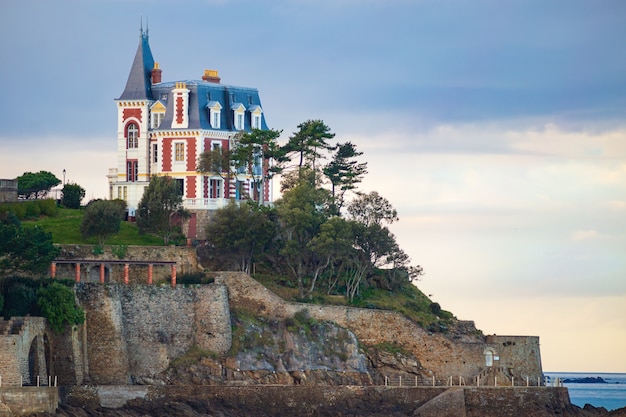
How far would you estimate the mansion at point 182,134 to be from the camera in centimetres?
9319

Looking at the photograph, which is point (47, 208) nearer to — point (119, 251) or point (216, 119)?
point (119, 251)

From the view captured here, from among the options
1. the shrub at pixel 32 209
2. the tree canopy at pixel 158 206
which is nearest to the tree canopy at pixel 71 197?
the shrub at pixel 32 209

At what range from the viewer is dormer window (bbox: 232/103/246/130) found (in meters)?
95.0

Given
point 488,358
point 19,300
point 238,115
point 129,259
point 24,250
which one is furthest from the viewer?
point 238,115

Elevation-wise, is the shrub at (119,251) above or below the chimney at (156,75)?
below

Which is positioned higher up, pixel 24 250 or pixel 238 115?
pixel 238 115

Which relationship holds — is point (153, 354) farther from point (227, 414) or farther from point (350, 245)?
point (350, 245)

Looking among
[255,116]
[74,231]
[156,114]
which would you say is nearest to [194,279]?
[74,231]

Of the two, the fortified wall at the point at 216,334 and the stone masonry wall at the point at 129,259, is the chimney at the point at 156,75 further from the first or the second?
the fortified wall at the point at 216,334

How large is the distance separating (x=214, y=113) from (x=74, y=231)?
1029 cm

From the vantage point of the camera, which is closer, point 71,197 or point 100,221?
point 100,221

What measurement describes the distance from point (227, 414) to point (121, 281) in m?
9.98

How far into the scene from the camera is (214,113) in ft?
308

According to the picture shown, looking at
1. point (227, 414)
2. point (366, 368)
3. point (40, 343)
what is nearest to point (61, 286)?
point (40, 343)
